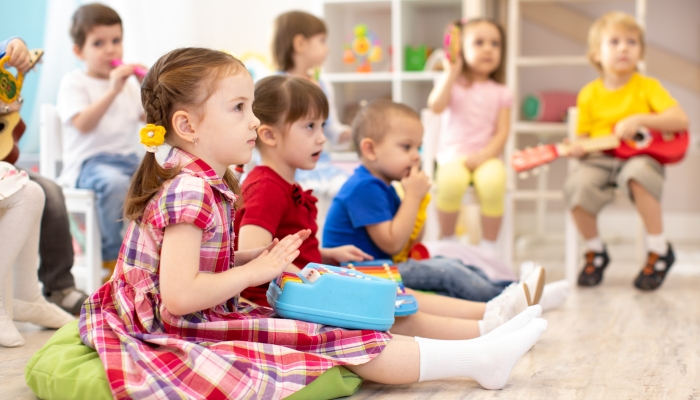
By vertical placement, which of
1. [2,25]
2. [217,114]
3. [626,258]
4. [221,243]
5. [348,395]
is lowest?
[626,258]

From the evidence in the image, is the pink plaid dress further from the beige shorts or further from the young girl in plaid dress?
the beige shorts

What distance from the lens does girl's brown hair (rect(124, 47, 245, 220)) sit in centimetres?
120

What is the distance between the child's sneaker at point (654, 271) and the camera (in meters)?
2.41

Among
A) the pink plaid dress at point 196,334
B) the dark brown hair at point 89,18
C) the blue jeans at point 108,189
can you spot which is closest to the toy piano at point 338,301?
the pink plaid dress at point 196,334

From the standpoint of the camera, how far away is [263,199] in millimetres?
1460

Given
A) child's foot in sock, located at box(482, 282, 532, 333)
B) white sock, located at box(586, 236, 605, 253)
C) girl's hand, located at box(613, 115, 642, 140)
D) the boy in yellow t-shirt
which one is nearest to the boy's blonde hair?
the boy in yellow t-shirt

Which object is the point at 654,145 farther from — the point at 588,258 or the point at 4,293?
the point at 4,293

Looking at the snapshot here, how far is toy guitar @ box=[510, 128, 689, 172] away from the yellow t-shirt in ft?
0.24

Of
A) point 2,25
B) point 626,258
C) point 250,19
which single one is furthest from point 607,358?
point 250,19

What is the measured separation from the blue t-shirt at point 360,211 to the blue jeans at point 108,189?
2.20 ft

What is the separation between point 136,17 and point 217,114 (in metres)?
2.20

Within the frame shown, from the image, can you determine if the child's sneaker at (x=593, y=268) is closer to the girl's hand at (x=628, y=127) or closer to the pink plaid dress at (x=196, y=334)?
the girl's hand at (x=628, y=127)

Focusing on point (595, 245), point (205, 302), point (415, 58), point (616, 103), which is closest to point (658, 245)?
point (595, 245)

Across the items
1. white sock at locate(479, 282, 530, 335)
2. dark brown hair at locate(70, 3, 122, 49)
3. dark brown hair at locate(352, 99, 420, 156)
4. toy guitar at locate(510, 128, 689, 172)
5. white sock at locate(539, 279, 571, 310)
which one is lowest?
white sock at locate(539, 279, 571, 310)
